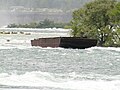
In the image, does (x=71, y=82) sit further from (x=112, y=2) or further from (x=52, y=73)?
(x=112, y=2)

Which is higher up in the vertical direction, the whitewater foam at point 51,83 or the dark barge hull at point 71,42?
the whitewater foam at point 51,83

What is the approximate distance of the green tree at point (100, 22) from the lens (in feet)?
238

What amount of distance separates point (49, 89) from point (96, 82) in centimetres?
384

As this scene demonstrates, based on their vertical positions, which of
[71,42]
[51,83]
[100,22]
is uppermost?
[100,22]

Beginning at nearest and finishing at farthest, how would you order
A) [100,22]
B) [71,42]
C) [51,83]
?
[51,83]
[71,42]
[100,22]

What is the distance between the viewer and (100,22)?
7425 centimetres

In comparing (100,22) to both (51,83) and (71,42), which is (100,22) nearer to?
(71,42)

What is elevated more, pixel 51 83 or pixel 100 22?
pixel 100 22

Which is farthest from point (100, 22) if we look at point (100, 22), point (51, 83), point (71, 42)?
point (51, 83)

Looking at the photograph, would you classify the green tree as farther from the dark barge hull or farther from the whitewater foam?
the whitewater foam

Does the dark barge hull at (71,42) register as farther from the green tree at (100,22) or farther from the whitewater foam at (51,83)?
the whitewater foam at (51,83)

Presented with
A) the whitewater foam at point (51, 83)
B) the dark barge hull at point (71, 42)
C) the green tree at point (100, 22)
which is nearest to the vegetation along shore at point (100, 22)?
the green tree at point (100, 22)

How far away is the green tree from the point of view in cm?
7244

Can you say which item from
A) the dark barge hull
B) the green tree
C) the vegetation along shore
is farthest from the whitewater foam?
the green tree
